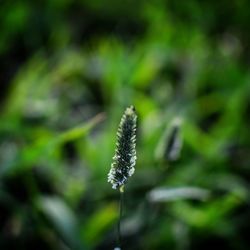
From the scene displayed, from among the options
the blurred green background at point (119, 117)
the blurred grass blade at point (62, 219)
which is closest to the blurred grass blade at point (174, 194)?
the blurred green background at point (119, 117)

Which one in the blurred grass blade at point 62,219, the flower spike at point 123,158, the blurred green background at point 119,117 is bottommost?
the flower spike at point 123,158

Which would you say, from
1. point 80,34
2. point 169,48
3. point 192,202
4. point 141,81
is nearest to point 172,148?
point 192,202

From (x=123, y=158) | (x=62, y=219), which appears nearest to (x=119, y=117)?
(x=62, y=219)

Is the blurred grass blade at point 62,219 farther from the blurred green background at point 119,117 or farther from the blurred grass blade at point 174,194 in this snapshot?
the blurred grass blade at point 174,194

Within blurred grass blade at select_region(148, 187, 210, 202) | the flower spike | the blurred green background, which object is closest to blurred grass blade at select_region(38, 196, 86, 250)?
the blurred green background

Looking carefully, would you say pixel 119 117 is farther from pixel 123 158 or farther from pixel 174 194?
pixel 123 158

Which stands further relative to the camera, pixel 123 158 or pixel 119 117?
pixel 119 117

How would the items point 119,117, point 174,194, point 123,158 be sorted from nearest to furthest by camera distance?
point 123,158 → point 174,194 → point 119,117

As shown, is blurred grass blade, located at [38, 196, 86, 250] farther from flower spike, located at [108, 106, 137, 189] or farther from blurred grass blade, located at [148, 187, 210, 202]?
flower spike, located at [108, 106, 137, 189]

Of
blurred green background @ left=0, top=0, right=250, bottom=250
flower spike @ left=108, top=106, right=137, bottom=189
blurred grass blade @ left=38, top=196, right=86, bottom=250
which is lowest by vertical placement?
flower spike @ left=108, top=106, right=137, bottom=189
